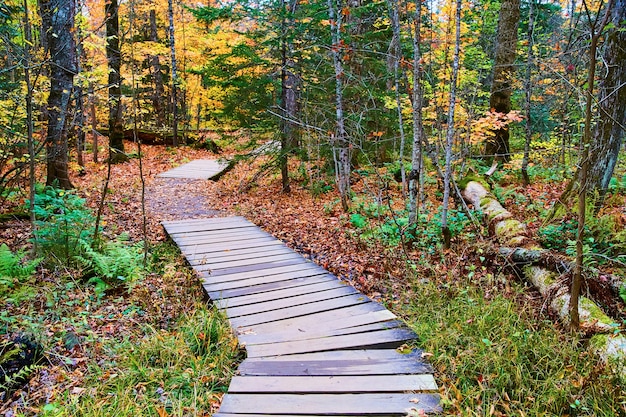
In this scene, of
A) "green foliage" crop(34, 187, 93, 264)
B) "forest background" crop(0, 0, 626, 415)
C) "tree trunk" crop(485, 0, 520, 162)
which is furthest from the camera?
"tree trunk" crop(485, 0, 520, 162)

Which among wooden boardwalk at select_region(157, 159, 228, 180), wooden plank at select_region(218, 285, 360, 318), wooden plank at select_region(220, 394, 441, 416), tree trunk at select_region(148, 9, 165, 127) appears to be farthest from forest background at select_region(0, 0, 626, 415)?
tree trunk at select_region(148, 9, 165, 127)

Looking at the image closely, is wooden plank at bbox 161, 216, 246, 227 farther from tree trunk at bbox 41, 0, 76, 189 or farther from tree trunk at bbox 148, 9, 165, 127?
tree trunk at bbox 148, 9, 165, 127

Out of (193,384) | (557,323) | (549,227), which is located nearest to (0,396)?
(193,384)

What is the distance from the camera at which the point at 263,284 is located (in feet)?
17.8

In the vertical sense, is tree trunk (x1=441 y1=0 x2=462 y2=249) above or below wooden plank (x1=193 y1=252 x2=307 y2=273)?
above

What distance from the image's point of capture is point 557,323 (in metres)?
4.15

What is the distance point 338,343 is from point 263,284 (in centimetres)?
171

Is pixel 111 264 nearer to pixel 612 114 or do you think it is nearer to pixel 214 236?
pixel 214 236

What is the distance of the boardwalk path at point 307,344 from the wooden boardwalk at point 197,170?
8631 mm

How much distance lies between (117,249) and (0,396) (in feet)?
9.71

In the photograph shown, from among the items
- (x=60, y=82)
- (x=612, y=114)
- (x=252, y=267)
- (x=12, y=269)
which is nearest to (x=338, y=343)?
(x=252, y=267)

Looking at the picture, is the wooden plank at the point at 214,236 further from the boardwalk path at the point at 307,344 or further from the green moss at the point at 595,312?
the green moss at the point at 595,312

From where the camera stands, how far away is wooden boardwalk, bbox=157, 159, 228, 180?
580 inches

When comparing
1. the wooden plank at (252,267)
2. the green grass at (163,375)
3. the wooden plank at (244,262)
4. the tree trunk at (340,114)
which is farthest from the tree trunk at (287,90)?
the green grass at (163,375)
